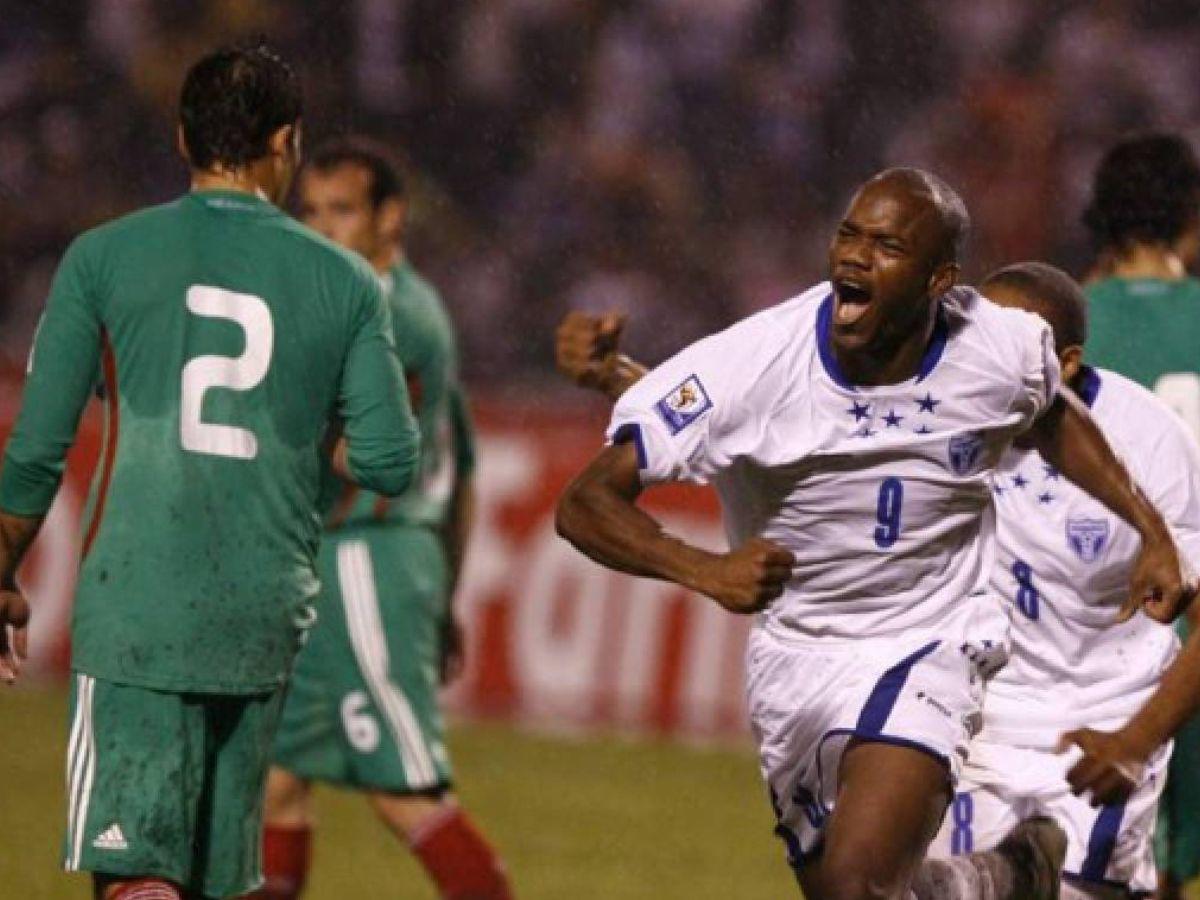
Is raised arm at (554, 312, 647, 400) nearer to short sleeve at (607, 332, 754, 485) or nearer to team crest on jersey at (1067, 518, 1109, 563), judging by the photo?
short sleeve at (607, 332, 754, 485)

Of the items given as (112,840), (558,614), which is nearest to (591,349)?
(112,840)

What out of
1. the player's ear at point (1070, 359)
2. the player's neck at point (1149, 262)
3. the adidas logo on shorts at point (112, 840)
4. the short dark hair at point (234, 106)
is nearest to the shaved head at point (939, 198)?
the player's ear at point (1070, 359)

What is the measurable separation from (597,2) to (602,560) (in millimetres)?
10076

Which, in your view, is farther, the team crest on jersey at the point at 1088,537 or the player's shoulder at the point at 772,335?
the team crest on jersey at the point at 1088,537

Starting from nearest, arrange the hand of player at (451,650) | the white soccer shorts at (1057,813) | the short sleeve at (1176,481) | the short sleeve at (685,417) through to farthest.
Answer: the short sleeve at (685,417) → the short sleeve at (1176,481) → the white soccer shorts at (1057,813) → the hand of player at (451,650)

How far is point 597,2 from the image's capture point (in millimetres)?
15258

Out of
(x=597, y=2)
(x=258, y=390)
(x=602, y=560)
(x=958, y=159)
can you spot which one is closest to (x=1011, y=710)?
(x=602, y=560)

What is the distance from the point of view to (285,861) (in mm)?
7914

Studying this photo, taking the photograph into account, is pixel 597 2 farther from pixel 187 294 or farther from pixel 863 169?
pixel 187 294

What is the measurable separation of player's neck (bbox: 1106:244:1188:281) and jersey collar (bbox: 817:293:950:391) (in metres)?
1.59

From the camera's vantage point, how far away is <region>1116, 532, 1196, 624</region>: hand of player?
228 inches

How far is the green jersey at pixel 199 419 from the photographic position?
5723 millimetres

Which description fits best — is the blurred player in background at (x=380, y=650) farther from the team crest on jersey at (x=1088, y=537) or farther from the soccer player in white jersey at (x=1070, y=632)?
the team crest on jersey at (x=1088, y=537)

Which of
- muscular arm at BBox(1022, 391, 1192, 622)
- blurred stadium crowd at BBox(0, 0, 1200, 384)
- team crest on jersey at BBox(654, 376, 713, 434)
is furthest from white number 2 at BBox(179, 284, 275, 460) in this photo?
blurred stadium crowd at BBox(0, 0, 1200, 384)
